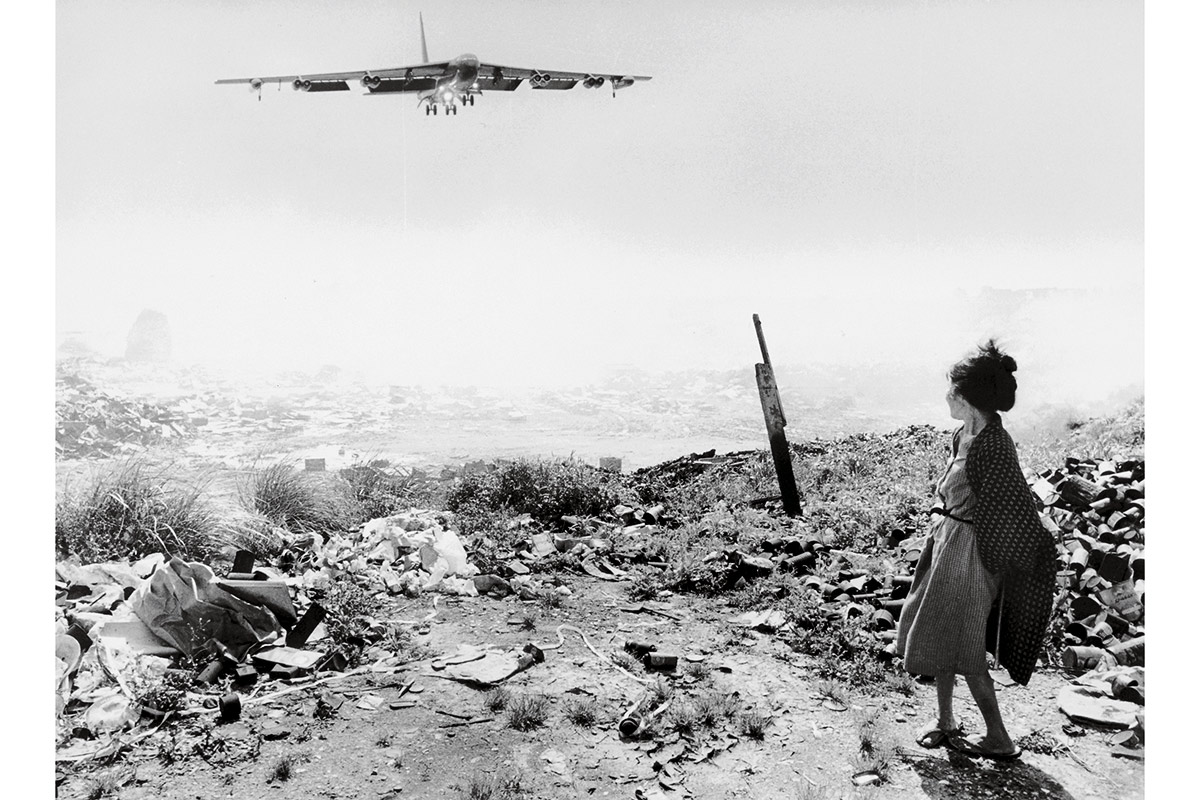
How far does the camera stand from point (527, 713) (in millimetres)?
3521

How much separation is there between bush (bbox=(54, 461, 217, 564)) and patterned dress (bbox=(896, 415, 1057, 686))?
15.6 feet

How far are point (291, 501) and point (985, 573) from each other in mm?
5381

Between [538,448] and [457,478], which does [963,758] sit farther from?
[538,448]

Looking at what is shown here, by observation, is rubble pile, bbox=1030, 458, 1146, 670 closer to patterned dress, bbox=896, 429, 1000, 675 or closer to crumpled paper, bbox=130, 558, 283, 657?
patterned dress, bbox=896, 429, 1000, 675

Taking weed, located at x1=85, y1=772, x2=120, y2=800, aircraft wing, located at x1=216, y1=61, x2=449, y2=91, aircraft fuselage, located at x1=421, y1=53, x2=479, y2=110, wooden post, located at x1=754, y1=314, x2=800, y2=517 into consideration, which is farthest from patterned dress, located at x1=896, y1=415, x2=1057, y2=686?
aircraft wing, located at x1=216, y1=61, x2=449, y2=91

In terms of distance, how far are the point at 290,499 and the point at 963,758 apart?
17.5 feet

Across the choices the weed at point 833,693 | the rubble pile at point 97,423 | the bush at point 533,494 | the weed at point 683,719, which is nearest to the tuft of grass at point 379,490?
the bush at point 533,494

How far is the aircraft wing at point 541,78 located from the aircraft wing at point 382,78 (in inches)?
10.9

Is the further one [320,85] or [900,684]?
[320,85]

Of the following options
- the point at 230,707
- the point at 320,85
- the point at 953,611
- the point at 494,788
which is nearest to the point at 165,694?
the point at 230,707

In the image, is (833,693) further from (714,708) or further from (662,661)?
(662,661)

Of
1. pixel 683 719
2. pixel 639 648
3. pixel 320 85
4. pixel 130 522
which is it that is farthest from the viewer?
pixel 130 522

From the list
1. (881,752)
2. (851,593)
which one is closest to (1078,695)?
(881,752)

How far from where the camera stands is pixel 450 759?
10.7 feet
